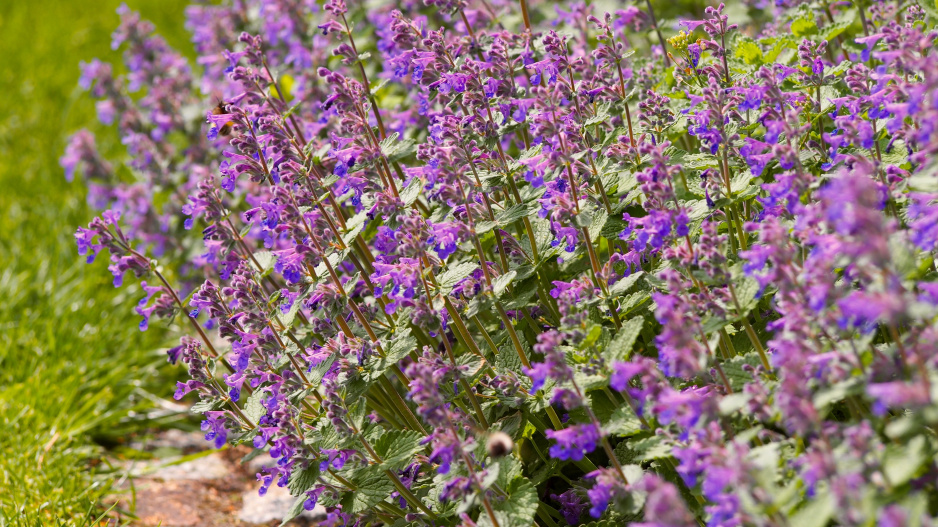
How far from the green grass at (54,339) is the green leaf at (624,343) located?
9.69 feet

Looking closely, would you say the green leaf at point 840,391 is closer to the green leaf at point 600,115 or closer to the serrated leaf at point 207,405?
the green leaf at point 600,115

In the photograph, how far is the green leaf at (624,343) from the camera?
9.78 ft

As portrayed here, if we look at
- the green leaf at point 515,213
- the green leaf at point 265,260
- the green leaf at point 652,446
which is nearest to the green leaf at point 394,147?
the green leaf at point 515,213

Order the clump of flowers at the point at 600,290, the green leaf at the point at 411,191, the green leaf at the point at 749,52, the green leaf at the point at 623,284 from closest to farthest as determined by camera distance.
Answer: the clump of flowers at the point at 600,290
the green leaf at the point at 623,284
the green leaf at the point at 411,191
the green leaf at the point at 749,52

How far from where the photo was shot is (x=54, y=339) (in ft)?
19.5

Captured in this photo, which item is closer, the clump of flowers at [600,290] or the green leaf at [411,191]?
the clump of flowers at [600,290]

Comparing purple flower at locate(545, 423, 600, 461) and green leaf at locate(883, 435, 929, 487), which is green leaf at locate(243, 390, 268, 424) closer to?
purple flower at locate(545, 423, 600, 461)

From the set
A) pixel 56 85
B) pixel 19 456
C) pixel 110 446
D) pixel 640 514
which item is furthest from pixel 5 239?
pixel 640 514

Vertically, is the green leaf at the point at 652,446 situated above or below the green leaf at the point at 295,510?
above

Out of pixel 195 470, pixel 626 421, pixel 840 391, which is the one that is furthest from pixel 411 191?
pixel 195 470

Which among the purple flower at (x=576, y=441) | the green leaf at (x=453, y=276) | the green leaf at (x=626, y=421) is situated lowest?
the green leaf at (x=626, y=421)

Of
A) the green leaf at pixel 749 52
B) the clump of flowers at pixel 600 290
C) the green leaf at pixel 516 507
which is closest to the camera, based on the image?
the clump of flowers at pixel 600 290

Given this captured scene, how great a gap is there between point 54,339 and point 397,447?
145 inches

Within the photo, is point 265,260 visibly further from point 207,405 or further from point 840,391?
point 840,391
